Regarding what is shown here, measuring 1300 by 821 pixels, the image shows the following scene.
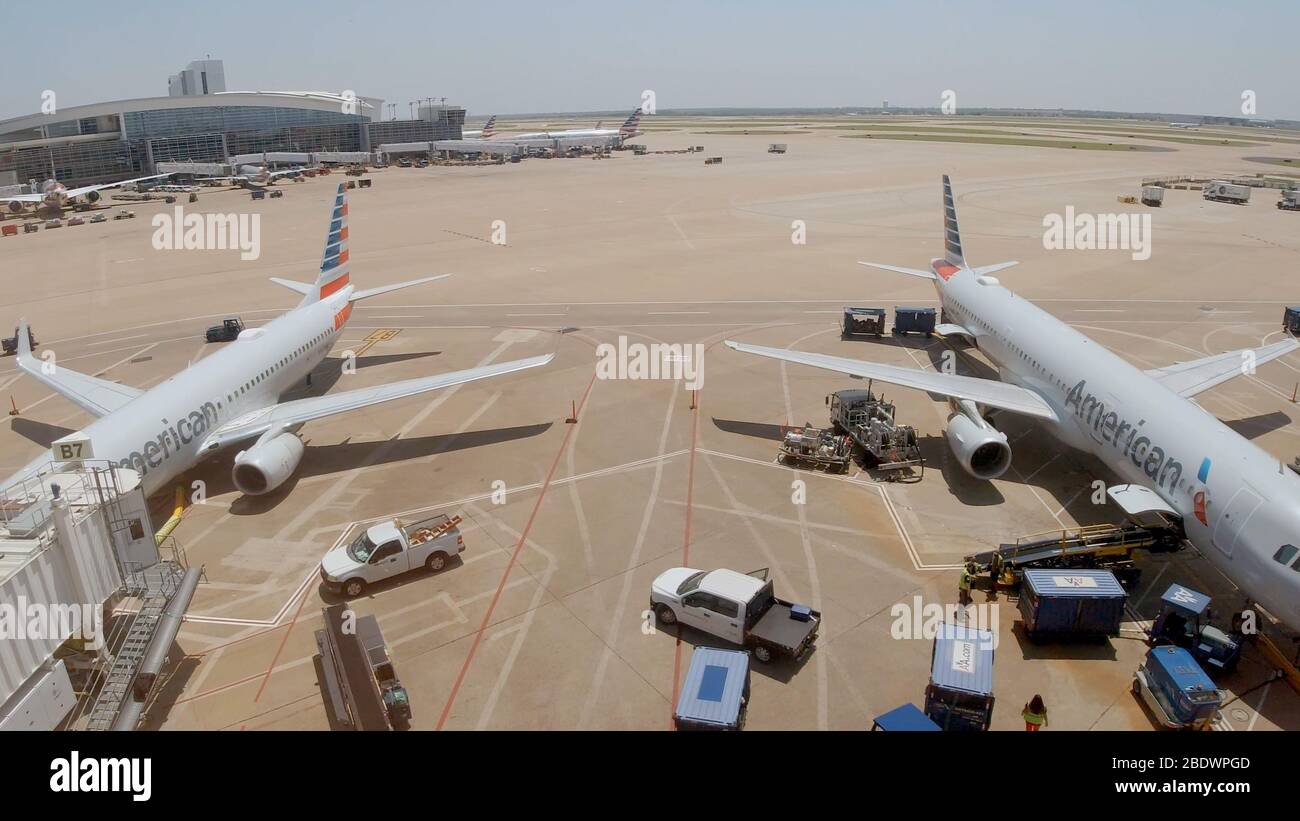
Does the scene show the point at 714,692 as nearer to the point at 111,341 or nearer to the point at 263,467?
the point at 263,467

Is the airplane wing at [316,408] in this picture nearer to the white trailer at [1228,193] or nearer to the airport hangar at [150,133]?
the white trailer at [1228,193]

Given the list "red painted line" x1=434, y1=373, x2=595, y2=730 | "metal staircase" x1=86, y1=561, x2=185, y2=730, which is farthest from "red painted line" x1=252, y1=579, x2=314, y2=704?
"red painted line" x1=434, y1=373, x2=595, y2=730

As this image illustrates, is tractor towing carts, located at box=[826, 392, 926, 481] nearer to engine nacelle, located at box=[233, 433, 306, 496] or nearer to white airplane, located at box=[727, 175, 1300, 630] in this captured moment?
white airplane, located at box=[727, 175, 1300, 630]

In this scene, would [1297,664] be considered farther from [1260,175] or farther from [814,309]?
[1260,175]

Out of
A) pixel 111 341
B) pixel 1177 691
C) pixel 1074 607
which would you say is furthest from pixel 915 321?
pixel 111 341

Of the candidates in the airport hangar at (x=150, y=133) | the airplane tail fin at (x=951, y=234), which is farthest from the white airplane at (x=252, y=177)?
the airplane tail fin at (x=951, y=234)

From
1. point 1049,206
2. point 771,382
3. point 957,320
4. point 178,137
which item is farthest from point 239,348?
point 178,137
